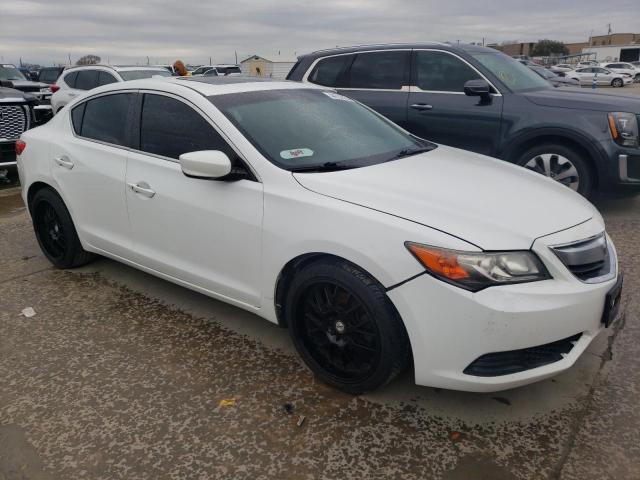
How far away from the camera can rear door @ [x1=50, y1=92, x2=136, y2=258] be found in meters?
3.65

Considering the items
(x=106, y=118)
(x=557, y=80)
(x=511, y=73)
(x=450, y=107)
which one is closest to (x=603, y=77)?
(x=557, y=80)

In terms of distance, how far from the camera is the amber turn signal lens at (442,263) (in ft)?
7.37

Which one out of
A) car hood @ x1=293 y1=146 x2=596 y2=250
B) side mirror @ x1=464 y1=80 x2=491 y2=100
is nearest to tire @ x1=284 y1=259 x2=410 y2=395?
car hood @ x1=293 y1=146 x2=596 y2=250

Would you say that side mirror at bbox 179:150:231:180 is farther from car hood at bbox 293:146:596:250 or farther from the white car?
car hood at bbox 293:146:596:250

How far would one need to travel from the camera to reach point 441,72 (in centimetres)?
603

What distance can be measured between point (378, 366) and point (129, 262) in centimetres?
206

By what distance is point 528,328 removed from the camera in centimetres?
224

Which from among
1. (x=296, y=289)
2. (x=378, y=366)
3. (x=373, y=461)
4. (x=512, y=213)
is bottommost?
(x=373, y=461)

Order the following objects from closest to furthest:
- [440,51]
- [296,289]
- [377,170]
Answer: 1. [296,289]
2. [377,170]
3. [440,51]

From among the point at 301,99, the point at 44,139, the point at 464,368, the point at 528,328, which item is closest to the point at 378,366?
the point at 464,368

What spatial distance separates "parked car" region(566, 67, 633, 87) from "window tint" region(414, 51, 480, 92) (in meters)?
37.2

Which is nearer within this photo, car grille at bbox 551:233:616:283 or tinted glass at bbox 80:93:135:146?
car grille at bbox 551:233:616:283

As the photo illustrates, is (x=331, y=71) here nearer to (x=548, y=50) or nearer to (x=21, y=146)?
(x=21, y=146)

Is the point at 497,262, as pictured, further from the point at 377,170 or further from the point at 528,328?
the point at 377,170
